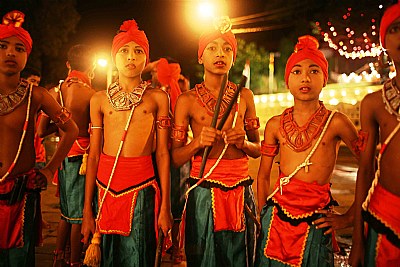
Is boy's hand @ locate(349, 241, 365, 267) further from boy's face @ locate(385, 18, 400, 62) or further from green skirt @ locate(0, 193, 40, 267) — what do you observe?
green skirt @ locate(0, 193, 40, 267)

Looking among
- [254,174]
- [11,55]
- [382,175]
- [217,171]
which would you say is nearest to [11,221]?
[11,55]

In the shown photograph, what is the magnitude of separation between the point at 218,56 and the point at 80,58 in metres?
2.23

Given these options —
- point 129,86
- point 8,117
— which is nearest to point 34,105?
point 8,117

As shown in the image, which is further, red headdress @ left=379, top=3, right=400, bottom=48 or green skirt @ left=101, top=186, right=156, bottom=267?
green skirt @ left=101, top=186, right=156, bottom=267

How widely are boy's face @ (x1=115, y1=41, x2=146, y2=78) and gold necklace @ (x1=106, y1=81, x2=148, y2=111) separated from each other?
0.44 feet

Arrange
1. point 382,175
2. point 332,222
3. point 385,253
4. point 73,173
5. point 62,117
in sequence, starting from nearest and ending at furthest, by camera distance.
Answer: point 385,253 → point 382,175 → point 332,222 → point 62,117 → point 73,173

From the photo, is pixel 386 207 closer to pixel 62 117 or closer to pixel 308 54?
pixel 308 54

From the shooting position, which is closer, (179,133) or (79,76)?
(179,133)

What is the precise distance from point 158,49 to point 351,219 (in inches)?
1035

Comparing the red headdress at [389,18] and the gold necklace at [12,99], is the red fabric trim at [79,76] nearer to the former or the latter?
the gold necklace at [12,99]

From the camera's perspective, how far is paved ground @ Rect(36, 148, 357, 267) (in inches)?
217

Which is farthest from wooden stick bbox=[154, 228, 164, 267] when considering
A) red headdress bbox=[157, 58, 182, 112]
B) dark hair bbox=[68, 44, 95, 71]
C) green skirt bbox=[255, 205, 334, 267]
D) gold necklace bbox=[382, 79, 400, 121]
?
red headdress bbox=[157, 58, 182, 112]

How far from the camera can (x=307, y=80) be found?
11.1 ft

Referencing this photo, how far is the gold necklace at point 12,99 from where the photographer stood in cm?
350
